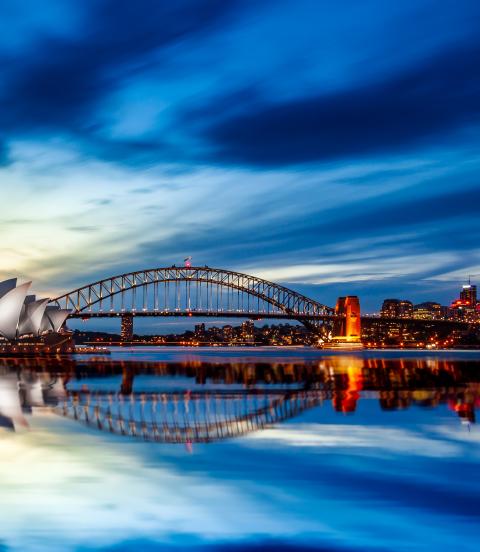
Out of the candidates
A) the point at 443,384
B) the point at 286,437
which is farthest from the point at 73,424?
the point at 443,384

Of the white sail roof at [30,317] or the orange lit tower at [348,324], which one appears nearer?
the white sail roof at [30,317]

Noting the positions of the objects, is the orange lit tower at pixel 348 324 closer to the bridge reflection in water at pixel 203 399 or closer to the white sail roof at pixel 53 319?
the white sail roof at pixel 53 319

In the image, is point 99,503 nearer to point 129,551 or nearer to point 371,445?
point 129,551

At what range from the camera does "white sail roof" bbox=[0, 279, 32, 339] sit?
87.3m

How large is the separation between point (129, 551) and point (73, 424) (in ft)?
41.2

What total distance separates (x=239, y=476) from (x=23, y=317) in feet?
301

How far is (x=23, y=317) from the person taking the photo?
336ft

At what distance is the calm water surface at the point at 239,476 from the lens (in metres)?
11.2

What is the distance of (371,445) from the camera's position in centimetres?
1844

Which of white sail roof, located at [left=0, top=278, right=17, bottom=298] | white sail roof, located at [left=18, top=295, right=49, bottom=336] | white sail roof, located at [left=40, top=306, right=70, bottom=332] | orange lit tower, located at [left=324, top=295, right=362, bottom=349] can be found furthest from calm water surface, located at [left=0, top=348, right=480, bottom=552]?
orange lit tower, located at [left=324, top=295, right=362, bottom=349]

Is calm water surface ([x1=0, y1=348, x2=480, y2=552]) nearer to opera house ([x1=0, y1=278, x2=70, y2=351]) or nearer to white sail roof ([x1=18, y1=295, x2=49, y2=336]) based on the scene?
opera house ([x1=0, y1=278, x2=70, y2=351])

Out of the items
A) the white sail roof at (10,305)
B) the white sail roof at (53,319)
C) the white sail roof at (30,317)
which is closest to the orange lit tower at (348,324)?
the white sail roof at (53,319)

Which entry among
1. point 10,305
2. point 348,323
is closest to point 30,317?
point 10,305

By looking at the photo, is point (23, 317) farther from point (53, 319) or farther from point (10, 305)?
point (53, 319)
